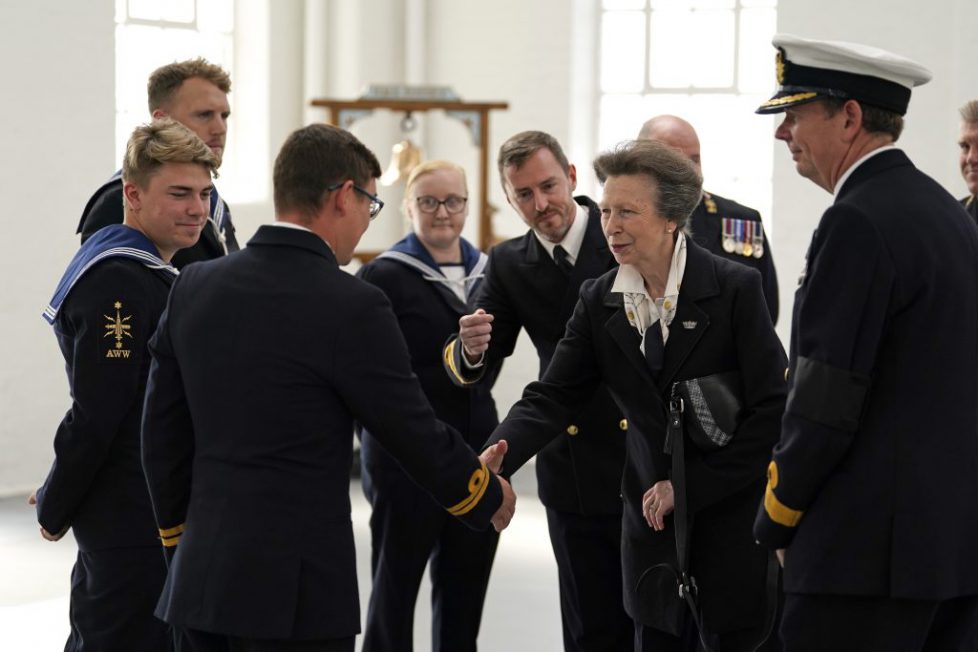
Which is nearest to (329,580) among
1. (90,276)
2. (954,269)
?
(90,276)

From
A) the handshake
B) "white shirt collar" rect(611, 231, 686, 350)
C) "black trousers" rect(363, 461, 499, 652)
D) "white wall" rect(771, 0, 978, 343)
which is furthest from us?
"white wall" rect(771, 0, 978, 343)

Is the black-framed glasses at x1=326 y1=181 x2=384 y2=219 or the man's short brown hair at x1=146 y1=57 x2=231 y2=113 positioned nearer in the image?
the black-framed glasses at x1=326 y1=181 x2=384 y2=219

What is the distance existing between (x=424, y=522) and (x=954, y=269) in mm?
2377

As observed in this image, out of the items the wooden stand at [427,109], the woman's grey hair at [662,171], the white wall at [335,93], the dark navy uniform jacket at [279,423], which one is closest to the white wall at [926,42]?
the white wall at [335,93]

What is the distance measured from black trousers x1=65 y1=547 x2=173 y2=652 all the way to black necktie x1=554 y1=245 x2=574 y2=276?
4.51 feet

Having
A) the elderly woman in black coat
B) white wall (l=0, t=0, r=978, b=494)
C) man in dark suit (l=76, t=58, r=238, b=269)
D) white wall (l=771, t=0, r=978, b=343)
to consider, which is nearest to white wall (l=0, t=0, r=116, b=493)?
white wall (l=0, t=0, r=978, b=494)

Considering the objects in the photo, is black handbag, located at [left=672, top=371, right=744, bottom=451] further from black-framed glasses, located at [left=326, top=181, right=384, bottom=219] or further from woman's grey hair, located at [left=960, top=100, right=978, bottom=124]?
woman's grey hair, located at [left=960, top=100, right=978, bottom=124]

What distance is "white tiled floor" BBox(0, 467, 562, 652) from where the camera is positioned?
17.6 ft

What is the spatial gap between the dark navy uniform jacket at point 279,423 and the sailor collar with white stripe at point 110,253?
56 centimetres

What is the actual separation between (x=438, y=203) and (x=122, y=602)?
2.06 meters

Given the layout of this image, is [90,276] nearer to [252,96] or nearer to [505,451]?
[505,451]

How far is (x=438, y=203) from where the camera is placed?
4.82 meters

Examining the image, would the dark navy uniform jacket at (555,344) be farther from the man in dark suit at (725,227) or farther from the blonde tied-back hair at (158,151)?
the blonde tied-back hair at (158,151)

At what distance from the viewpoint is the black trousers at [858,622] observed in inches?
99.4
